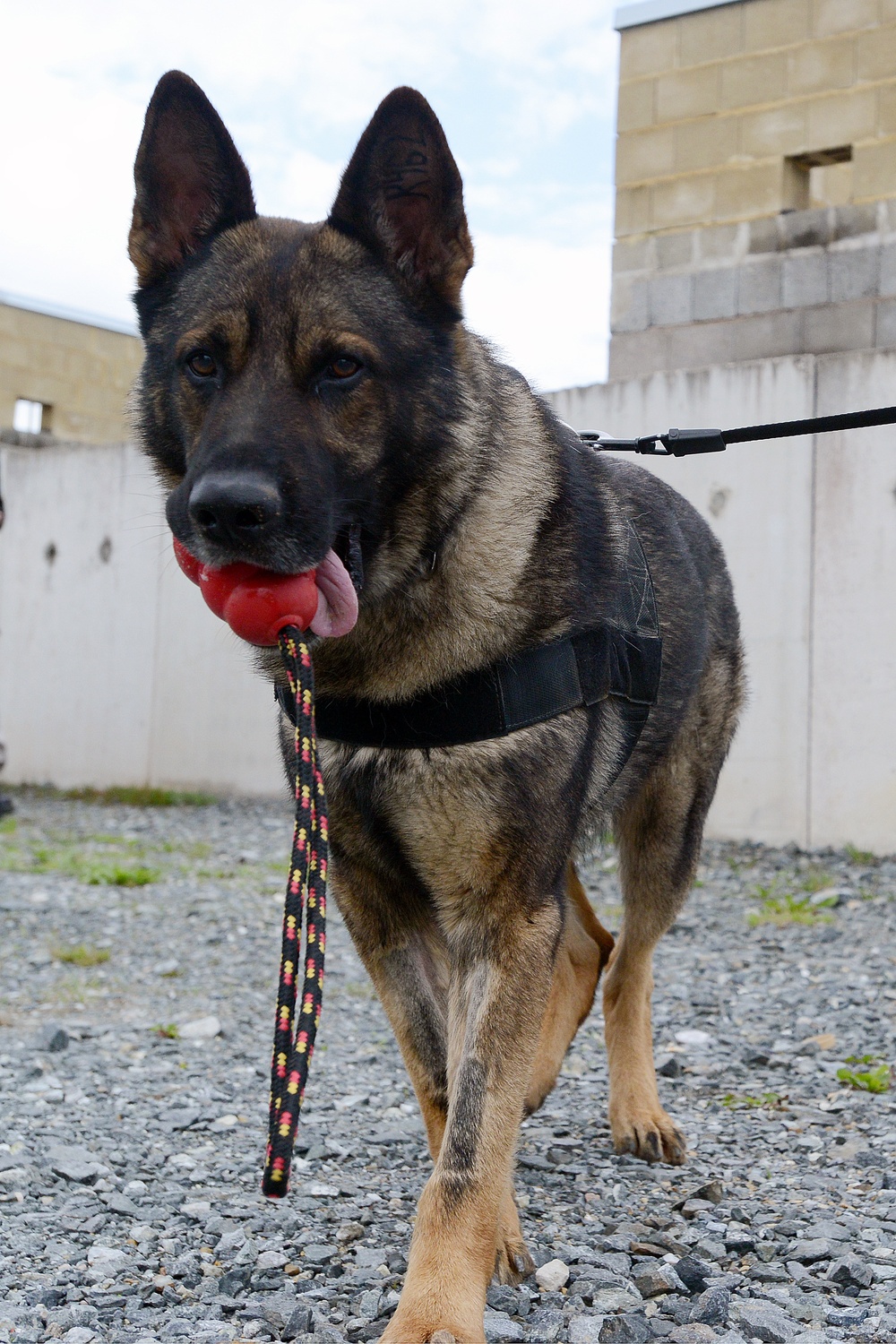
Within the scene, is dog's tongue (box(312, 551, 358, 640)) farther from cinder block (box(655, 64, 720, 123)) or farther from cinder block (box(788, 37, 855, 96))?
cinder block (box(655, 64, 720, 123))

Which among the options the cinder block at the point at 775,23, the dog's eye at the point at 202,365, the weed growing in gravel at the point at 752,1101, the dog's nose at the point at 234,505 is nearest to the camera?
the dog's nose at the point at 234,505

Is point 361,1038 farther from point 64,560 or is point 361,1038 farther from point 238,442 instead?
point 64,560

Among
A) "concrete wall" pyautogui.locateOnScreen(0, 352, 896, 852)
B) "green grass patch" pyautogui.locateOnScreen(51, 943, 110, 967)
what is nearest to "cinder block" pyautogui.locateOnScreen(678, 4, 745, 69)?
"concrete wall" pyautogui.locateOnScreen(0, 352, 896, 852)

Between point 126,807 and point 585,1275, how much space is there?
29.3 ft

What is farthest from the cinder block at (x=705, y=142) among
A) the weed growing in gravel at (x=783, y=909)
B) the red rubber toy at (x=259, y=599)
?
→ the red rubber toy at (x=259, y=599)

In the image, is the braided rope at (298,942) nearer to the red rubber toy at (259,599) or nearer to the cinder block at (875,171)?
the red rubber toy at (259,599)

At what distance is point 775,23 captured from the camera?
8906mm

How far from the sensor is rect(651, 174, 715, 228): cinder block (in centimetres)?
930

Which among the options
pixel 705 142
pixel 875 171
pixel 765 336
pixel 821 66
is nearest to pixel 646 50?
pixel 705 142

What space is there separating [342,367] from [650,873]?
1.85m

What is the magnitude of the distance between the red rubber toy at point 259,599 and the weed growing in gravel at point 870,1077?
8.27 ft

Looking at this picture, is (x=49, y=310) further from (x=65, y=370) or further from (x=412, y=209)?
(x=412, y=209)

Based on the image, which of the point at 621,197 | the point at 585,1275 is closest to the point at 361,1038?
the point at 585,1275

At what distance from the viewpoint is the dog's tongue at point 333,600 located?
7.61 ft
